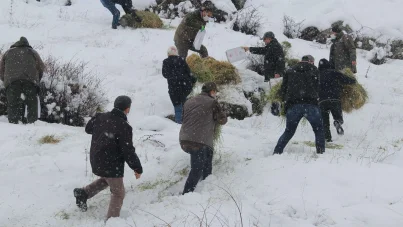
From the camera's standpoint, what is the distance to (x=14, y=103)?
6.98 m

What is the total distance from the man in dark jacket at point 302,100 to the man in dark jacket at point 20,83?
4382 mm

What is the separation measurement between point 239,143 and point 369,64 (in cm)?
735

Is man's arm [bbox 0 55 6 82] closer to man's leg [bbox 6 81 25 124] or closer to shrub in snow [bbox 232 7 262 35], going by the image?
man's leg [bbox 6 81 25 124]

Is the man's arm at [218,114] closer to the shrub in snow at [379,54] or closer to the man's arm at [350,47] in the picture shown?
the man's arm at [350,47]

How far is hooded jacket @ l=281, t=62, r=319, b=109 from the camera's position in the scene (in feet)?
20.2

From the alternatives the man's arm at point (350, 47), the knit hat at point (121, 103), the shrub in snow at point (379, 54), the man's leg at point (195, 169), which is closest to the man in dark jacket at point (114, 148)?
→ the knit hat at point (121, 103)

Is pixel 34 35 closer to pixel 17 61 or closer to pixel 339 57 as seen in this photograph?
pixel 17 61

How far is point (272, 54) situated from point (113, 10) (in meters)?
6.53

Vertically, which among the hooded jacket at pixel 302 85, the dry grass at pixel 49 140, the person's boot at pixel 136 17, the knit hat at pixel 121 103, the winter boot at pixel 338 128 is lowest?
the dry grass at pixel 49 140

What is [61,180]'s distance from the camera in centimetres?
550

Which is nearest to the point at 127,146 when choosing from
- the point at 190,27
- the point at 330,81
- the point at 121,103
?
the point at 121,103

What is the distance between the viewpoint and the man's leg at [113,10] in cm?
1288

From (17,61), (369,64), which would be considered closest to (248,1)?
(369,64)

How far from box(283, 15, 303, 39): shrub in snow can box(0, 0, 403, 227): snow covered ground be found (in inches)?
152
